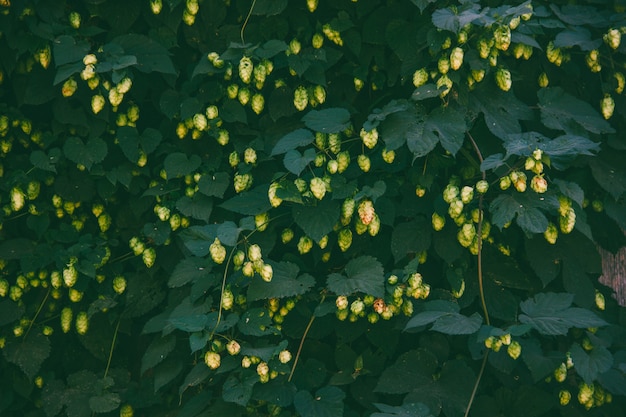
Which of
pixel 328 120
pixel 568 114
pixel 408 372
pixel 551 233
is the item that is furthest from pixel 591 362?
pixel 328 120

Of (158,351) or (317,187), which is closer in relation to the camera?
(317,187)

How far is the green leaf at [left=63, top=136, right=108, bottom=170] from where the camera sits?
2.98 metres

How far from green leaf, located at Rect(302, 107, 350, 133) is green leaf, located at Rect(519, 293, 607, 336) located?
88cm

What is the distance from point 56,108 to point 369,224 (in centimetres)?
134

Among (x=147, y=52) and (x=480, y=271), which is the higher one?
(x=147, y=52)

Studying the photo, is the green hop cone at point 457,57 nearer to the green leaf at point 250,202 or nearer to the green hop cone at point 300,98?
the green hop cone at point 300,98

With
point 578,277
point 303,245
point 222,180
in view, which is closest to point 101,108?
point 222,180

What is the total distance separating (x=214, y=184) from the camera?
9.61 ft

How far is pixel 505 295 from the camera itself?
9.45 ft

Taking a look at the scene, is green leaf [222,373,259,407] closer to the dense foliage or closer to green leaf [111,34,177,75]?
the dense foliage

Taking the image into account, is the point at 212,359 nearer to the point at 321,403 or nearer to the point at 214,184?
the point at 321,403

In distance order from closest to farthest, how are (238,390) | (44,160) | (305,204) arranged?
(238,390) < (305,204) < (44,160)

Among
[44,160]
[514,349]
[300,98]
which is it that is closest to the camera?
[514,349]

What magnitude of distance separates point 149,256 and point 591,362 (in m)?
1.66
